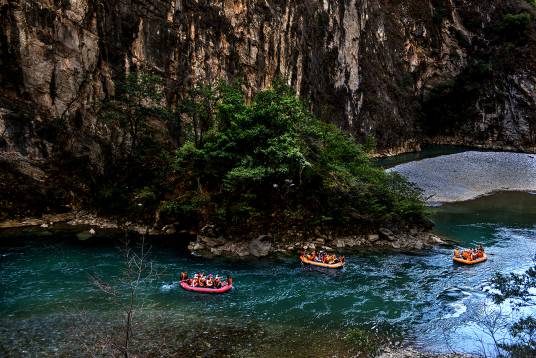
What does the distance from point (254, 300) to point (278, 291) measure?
65.4 inches

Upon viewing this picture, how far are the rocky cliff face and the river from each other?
11.1 metres

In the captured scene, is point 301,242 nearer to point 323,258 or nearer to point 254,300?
point 323,258

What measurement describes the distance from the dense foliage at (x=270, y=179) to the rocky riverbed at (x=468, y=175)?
1518 cm

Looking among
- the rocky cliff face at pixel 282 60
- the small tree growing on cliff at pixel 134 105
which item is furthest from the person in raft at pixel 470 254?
the rocky cliff face at pixel 282 60

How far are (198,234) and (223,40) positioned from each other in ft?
76.7

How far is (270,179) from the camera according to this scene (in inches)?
1232

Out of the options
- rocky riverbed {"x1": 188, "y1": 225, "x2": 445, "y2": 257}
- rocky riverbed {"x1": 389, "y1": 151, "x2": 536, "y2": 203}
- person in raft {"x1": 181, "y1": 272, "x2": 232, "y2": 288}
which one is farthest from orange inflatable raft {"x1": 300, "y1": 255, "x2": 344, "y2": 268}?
rocky riverbed {"x1": 389, "y1": 151, "x2": 536, "y2": 203}

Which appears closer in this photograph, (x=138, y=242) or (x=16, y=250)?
(x=16, y=250)

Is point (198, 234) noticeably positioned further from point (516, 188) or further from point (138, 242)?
point (516, 188)

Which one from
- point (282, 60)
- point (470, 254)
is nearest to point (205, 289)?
point (470, 254)

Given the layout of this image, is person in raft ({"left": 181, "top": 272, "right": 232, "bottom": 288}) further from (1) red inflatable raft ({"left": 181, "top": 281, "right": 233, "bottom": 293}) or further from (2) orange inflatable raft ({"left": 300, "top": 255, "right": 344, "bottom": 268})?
(2) orange inflatable raft ({"left": 300, "top": 255, "right": 344, "bottom": 268})

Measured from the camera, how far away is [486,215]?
40688 mm

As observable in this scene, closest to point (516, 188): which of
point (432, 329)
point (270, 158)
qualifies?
point (270, 158)

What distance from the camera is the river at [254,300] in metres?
17.7
